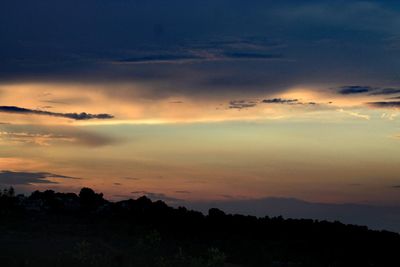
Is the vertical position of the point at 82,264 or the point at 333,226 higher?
the point at 333,226

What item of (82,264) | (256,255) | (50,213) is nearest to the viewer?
(82,264)

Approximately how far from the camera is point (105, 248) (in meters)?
25.5

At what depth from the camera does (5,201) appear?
1355 inches

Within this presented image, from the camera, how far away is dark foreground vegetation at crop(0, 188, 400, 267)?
2280 cm

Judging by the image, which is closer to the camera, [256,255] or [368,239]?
[256,255]

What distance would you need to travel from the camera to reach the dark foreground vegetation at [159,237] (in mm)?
22797

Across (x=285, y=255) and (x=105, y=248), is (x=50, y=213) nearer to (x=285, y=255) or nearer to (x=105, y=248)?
(x=105, y=248)

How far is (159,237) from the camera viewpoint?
26766 millimetres

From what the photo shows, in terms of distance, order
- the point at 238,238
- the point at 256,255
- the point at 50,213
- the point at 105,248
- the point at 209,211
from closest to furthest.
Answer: the point at 105,248 → the point at 256,255 → the point at 238,238 → the point at 50,213 → the point at 209,211

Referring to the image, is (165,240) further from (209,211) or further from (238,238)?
(209,211)

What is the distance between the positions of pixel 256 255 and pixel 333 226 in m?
8.70

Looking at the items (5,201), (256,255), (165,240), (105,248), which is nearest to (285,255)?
(256,255)

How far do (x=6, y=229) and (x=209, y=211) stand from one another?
461 inches

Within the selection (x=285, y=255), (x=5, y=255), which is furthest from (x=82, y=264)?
(x=285, y=255)
